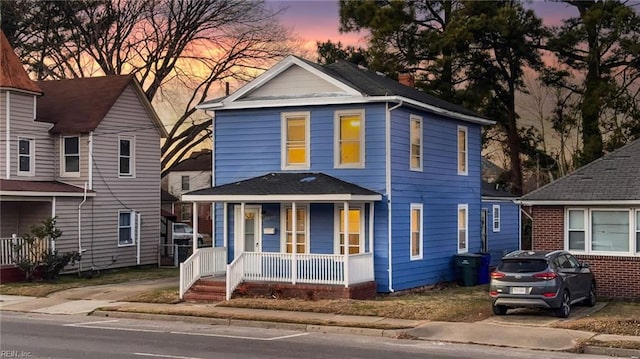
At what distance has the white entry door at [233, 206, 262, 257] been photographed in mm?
25188

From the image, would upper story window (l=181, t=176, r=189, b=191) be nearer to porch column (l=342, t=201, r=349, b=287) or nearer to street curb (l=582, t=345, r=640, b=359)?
porch column (l=342, t=201, r=349, b=287)

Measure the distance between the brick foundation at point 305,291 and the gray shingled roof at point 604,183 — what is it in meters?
6.06

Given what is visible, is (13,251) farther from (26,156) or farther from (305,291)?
(305,291)

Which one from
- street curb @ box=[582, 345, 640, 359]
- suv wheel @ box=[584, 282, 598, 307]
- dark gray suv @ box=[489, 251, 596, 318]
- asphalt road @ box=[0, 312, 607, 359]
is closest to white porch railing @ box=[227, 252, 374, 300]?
asphalt road @ box=[0, 312, 607, 359]

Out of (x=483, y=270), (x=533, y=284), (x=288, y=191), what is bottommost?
(x=483, y=270)

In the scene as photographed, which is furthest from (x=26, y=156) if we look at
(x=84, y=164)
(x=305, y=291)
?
(x=305, y=291)

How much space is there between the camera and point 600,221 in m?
23.8

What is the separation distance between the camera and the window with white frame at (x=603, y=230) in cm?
2317

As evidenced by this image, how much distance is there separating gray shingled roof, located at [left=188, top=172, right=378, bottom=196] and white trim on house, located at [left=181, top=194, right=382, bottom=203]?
0.10m

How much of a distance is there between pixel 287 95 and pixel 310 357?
12.3m

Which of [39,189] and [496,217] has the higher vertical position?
[39,189]

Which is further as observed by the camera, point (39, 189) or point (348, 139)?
point (39, 189)

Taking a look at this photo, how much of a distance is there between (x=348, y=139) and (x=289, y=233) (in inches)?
135

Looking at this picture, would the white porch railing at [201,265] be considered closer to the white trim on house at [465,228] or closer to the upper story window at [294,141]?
the upper story window at [294,141]
